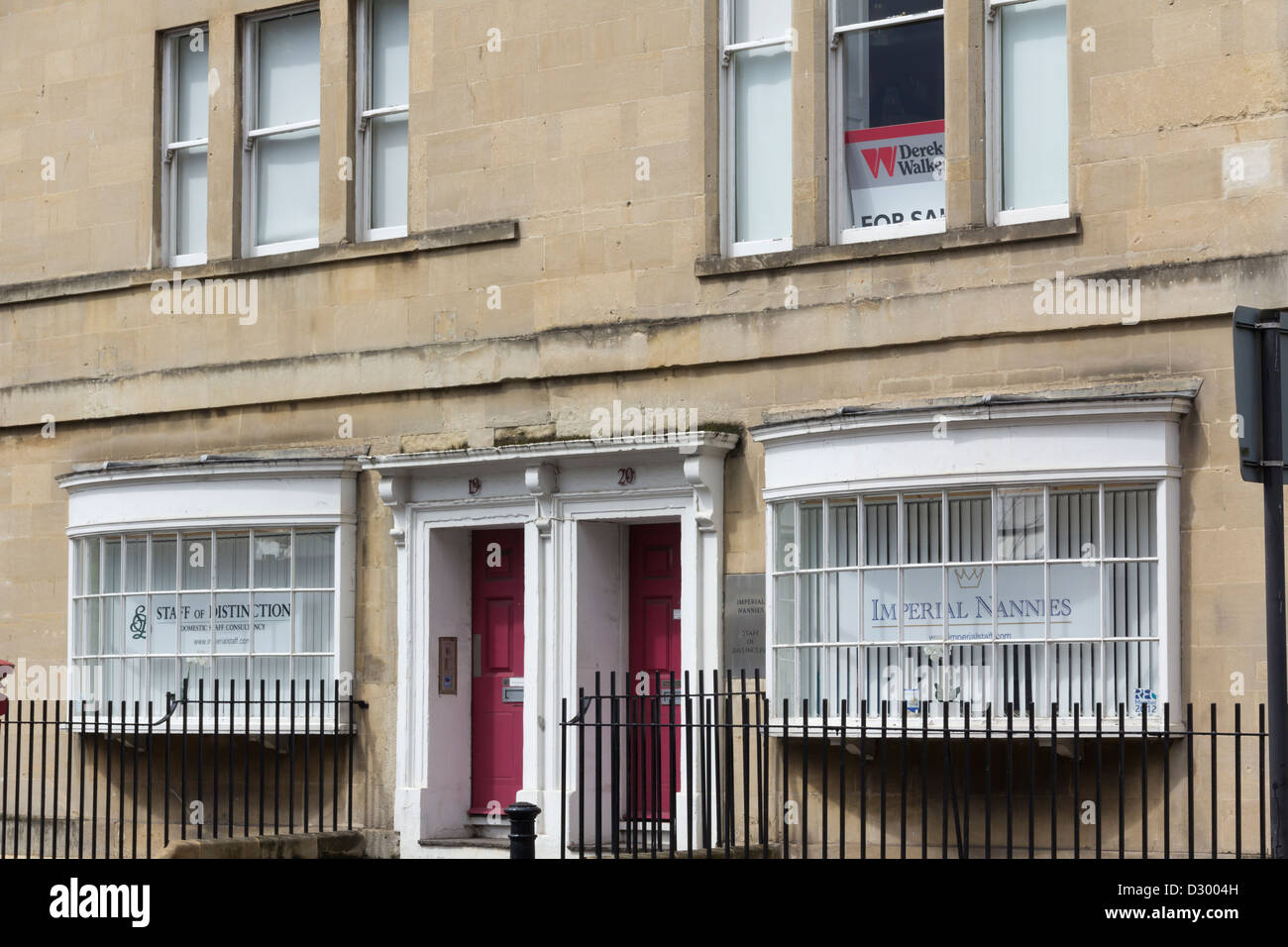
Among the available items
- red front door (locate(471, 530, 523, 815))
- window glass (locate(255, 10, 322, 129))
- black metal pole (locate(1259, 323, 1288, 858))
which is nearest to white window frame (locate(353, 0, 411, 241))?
window glass (locate(255, 10, 322, 129))

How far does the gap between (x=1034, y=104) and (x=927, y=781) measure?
4262mm

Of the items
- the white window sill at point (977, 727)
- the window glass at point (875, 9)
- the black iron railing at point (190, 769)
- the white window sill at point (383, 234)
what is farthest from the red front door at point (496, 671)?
the window glass at point (875, 9)

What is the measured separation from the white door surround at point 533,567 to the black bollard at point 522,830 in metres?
3.85

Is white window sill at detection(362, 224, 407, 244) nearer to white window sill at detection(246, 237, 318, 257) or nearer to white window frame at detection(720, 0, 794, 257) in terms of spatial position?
white window sill at detection(246, 237, 318, 257)

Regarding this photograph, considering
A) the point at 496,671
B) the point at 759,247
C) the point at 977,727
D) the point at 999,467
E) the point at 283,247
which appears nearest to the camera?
the point at 977,727

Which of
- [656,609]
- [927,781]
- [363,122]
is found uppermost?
[363,122]

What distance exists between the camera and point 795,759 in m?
12.8

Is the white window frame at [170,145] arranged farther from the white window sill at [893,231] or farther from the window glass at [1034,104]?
the window glass at [1034,104]

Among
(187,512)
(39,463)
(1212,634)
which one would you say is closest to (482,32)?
(187,512)

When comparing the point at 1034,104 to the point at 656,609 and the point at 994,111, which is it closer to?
the point at 994,111

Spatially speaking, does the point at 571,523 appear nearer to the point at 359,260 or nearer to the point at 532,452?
the point at 532,452

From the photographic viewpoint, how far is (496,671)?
14.7 meters

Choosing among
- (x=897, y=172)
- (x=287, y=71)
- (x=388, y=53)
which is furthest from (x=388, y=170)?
(x=897, y=172)

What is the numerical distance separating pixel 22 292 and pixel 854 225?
7314 mm
